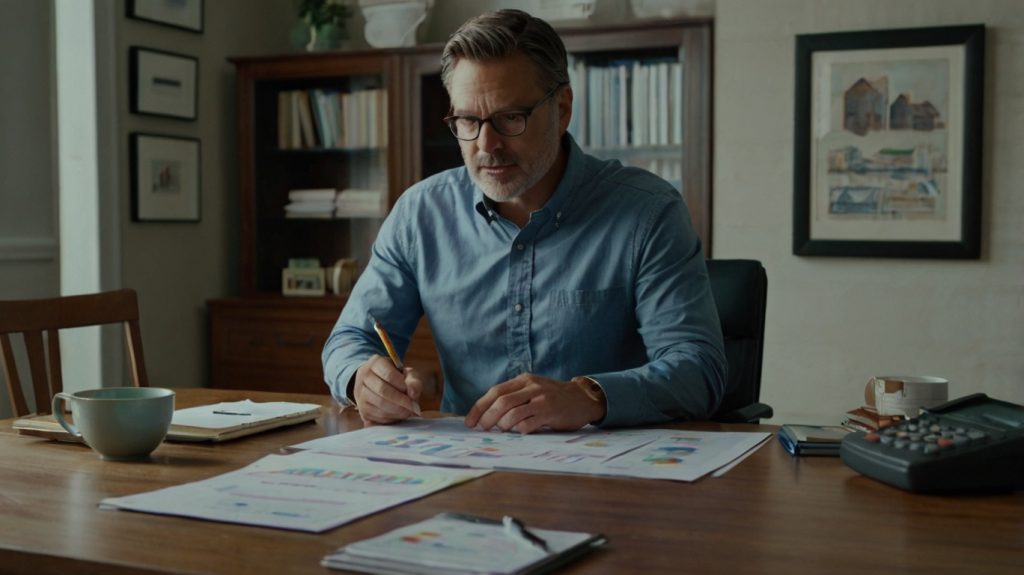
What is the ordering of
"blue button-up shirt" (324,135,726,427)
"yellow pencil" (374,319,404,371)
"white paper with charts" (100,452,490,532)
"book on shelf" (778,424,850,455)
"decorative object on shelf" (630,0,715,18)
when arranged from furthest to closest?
"decorative object on shelf" (630,0,715,18) → "blue button-up shirt" (324,135,726,427) → "yellow pencil" (374,319,404,371) → "book on shelf" (778,424,850,455) → "white paper with charts" (100,452,490,532)

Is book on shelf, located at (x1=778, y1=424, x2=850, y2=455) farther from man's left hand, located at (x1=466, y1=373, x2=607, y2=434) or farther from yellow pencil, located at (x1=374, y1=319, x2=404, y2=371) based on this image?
yellow pencil, located at (x1=374, y1=319, x2=404, y2=371)

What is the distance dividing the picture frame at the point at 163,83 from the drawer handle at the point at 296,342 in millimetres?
891

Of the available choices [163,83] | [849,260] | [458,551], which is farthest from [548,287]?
[163,83]

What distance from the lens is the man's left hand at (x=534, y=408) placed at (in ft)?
4.99

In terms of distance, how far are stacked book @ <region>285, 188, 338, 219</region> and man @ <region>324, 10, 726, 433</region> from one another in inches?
88.1

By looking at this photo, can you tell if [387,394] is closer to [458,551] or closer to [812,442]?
[812,442]

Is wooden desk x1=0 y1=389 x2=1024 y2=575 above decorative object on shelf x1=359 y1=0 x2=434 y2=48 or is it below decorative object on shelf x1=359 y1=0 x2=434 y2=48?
below

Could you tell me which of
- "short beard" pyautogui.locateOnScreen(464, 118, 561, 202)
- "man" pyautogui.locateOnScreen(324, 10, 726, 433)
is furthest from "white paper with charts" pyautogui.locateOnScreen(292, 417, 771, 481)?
"short beard" pyautogui.locateOnScreen(464, 118, 561, 202)

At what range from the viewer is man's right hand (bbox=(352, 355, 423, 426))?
1.62 meters

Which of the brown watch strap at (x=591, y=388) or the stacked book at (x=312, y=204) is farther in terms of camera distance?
the stacked book at (x=312, y=204)

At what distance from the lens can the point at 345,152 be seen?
14.2 ft

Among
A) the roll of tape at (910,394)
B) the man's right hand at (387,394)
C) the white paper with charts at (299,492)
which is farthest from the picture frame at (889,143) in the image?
the white paper with charts at (299,492)

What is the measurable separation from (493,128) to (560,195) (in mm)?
175

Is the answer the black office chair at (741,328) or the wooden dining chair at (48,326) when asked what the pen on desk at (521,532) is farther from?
the black office chair at (741,328)
